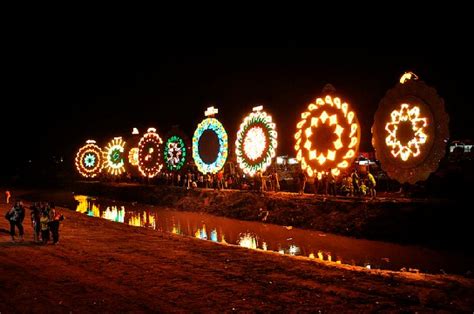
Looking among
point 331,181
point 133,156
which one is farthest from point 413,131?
point 133,156

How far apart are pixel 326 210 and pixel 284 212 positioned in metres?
2.96

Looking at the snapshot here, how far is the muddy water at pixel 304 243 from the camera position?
15114 mm

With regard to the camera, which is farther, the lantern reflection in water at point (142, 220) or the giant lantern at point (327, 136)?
the lantern reflection in water at point (142, 220)

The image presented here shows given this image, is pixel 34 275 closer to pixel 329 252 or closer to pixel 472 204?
pixel 329 252

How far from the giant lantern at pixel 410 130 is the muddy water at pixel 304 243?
365cm

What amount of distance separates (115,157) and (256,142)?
32.9 meters

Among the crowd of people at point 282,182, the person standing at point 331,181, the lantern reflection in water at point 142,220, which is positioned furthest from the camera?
the lantern reflection in water at point 142,220

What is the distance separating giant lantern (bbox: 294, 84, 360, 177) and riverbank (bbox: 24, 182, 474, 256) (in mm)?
1817

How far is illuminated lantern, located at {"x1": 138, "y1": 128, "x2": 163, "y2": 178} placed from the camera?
4431 centimetres

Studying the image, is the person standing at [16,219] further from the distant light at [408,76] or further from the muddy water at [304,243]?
the distant light at [408,76]

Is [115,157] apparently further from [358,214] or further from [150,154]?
[358,214]

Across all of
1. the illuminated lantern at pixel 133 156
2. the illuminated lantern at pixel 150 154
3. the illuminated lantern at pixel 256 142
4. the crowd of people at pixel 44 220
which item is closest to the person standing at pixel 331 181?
the illuminated lantern at pixel 256 142

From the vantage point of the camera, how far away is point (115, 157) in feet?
190

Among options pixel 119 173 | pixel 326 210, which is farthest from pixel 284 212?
A: pixel 119 173
